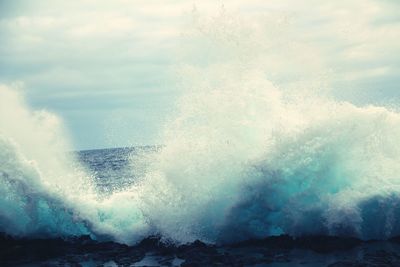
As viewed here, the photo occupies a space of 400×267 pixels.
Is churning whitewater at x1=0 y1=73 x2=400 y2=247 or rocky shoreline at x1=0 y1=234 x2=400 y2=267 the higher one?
churning whitewater at x1=0 y1=73 x2=400 y2=247

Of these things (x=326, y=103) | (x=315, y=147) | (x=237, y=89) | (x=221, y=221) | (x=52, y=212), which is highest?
(x=237, y=89)

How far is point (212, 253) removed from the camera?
10969 millimetres

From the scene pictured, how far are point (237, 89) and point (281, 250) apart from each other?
6091 millimetres

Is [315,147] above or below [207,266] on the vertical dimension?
above

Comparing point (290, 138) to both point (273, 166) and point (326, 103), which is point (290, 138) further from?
point (326, 103)

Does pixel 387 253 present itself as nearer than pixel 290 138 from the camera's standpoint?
Yes

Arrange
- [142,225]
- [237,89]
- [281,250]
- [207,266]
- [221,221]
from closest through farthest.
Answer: [207,266] → [281,250] → [221,221] → [142,225] → [237,89]

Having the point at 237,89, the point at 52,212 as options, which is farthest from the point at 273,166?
the point at 52,212

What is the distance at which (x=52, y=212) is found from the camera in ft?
45.0

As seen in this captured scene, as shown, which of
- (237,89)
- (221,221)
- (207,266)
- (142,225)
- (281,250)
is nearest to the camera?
(207,266)

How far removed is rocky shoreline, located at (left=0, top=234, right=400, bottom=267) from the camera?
32.8ft

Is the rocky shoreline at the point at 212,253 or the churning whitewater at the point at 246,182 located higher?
→ the churning whitewater at the point at 246,182

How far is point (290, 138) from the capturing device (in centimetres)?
1274

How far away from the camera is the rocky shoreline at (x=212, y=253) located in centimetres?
1001
